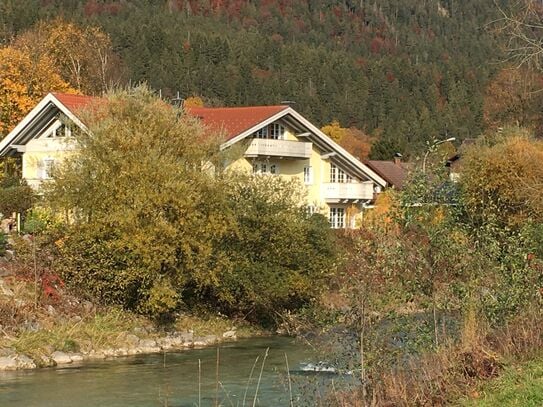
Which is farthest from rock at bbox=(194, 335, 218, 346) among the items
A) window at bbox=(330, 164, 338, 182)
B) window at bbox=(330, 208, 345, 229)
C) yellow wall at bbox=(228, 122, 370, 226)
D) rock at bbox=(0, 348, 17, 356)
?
window at bbox=(330, 208, 345, 229)

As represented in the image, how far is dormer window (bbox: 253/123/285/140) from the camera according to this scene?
40000 millimetres

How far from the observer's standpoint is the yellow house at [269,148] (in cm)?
3621

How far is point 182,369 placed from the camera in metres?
22.2

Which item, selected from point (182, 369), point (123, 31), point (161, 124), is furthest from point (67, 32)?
point (123, 31)

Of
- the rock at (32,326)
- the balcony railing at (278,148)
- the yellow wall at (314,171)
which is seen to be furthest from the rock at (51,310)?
the yellow wall at (314,171)

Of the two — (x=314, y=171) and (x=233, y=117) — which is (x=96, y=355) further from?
(x=314, y=171)

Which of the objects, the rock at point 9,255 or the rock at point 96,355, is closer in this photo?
the rock at point 96,355

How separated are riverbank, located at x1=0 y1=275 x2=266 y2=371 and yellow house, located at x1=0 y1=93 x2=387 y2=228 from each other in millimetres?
6323

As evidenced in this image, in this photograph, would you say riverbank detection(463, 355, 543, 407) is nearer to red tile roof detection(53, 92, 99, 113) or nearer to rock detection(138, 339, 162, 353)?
rock detection(138, 339, 162, 353)

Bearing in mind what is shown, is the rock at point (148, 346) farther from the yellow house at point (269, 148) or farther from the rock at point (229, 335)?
the yellow house at point (269, 148)

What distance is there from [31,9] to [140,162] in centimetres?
7097

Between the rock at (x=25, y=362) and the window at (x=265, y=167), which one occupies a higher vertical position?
the window at (x=265, y=167)

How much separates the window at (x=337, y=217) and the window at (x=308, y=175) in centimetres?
230

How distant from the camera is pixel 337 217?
148 feet
